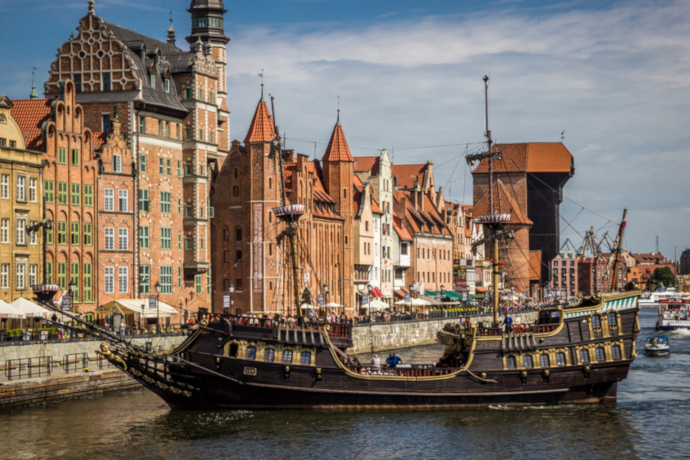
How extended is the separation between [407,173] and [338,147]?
173 feet

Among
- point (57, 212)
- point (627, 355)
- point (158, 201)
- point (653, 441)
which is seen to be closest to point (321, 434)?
point (653, 441)

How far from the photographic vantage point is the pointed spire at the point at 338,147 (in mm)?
114000

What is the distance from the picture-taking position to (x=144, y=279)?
8694 cm

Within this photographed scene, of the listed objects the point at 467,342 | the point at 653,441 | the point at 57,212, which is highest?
the point at 57,212

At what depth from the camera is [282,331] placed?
55.2 m

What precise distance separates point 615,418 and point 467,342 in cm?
874

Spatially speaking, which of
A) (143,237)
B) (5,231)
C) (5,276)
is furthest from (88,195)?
(5,276)

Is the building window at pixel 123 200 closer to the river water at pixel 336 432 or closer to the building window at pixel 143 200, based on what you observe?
the building window at pixel 143 200

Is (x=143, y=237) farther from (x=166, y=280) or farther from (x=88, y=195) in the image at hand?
(x=88, y=195)

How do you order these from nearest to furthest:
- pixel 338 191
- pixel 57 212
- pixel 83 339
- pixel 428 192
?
1. pixel 83 339
2. pixel 57 212
3. pixel 338 191
4. pixel 428 192

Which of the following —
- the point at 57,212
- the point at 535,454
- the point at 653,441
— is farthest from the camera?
the point at 57,212

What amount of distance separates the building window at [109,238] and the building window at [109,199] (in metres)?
1.60

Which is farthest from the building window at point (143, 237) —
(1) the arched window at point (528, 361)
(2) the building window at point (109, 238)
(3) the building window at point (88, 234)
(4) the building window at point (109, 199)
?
(1) the arched window at point (528, 361)

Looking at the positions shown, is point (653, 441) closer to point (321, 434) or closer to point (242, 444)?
point (321, 434)
